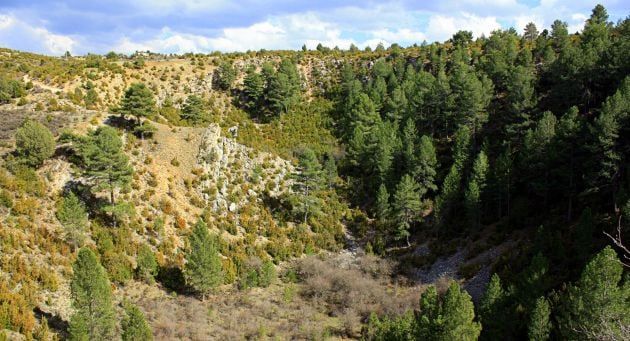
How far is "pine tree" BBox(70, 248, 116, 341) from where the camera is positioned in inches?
926

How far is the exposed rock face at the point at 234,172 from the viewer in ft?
144

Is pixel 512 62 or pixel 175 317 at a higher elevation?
pixel 512 62

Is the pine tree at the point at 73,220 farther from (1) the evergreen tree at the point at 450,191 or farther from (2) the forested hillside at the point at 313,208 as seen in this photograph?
(1) the evergreen tree at the point at 450,191

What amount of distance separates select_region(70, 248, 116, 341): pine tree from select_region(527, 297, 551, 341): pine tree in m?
24.5

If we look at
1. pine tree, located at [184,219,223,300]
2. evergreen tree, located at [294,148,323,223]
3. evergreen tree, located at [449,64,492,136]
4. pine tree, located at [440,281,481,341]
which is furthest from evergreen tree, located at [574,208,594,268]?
pine tree, located at [184,219,223,300]

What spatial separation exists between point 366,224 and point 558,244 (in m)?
21.4

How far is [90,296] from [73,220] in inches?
353

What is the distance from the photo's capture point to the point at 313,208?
4619 centimetres

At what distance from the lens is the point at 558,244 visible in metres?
31.5

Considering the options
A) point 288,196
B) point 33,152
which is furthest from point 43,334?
point 288,196

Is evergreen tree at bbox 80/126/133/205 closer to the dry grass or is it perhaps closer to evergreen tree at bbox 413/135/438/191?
the dry grass

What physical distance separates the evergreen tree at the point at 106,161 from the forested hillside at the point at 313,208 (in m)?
0.18

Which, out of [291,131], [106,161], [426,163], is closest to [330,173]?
[426,163]

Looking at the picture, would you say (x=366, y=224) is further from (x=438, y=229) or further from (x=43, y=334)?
(x=43, y=334)
